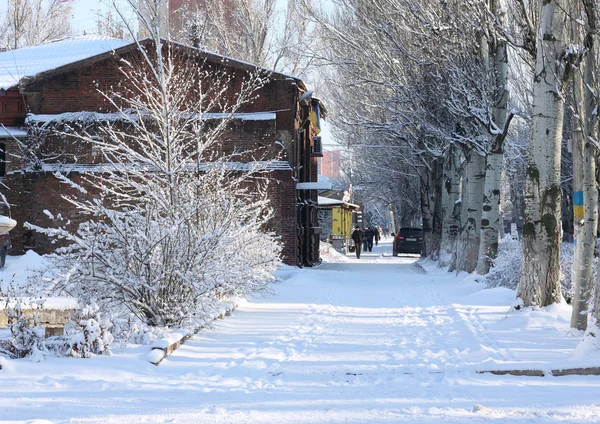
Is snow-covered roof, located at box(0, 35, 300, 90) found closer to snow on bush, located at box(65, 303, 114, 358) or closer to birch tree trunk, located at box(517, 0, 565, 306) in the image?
birch tree trunk, located at box(517, 0, 565, 306)

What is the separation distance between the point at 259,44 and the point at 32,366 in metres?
34.5

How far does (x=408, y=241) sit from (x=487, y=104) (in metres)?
28.5

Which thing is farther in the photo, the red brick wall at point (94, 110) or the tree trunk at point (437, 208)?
the tree trunk at point (437, 208)

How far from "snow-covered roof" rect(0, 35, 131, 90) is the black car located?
69.1ft

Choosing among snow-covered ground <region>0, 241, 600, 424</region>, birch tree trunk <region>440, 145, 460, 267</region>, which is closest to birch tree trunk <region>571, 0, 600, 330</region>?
snow-covered ground <region>0, 241, 600, 424</region>

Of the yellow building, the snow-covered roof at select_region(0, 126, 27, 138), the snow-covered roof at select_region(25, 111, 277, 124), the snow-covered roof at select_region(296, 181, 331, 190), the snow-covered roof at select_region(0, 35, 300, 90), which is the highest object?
the snow-covered roof at select_region(0, 35, 300, 90)

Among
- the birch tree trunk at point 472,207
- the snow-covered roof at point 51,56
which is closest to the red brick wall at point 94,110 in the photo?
the snow-covered roof at point 51,56

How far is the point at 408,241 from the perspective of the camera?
1823 inches

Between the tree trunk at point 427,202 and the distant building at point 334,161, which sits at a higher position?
the distant building at point 334,161

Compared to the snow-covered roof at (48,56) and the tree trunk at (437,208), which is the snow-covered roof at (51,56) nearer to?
the snow-covered roof at (48,56)

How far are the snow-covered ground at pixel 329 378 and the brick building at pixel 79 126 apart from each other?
1430 centimetres

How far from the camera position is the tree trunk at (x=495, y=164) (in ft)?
60.3

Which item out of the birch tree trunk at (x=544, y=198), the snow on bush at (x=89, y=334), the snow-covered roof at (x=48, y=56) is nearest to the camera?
the snow on bush at (x=89, y=334)

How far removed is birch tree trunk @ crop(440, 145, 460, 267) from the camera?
89.1 ft
